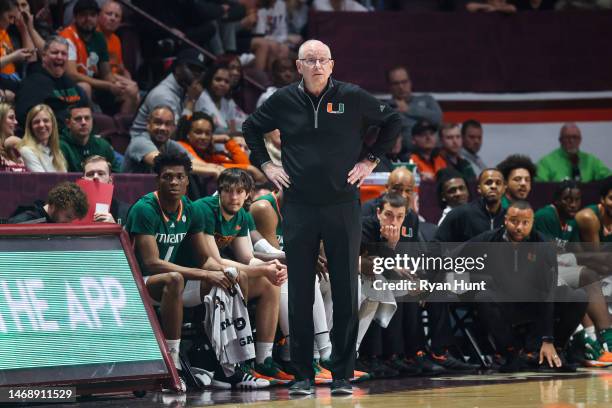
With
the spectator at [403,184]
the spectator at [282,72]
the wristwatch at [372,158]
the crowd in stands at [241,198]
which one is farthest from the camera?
the spectator at [282,72]

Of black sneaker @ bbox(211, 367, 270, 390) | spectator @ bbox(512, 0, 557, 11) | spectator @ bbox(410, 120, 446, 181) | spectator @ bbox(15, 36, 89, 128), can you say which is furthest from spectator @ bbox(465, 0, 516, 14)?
black sneaker @ bbox(211, 367, 270, 390)

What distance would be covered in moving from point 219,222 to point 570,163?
19.4 ft

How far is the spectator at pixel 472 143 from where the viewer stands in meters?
13.1

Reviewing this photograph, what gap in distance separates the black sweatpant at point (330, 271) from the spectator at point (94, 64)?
4.88 metres

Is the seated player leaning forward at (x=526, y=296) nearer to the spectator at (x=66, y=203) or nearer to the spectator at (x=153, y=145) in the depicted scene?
the spectator at (x=153, y=145)

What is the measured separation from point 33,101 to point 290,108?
3.75m

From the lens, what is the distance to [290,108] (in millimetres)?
7172

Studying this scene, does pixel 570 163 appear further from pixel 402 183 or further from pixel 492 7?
pixel 402 183

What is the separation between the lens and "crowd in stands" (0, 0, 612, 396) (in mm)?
8188

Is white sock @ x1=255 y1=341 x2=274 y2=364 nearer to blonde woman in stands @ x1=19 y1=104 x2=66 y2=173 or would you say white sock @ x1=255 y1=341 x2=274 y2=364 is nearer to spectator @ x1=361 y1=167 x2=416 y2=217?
spectator @ x1=361 y1=167 x2=416 y2=217

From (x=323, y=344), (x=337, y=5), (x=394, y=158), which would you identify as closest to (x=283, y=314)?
(x=323, y=344)

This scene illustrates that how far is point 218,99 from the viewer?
39.1 feet

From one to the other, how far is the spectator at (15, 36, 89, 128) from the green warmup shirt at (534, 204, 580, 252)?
159 inches

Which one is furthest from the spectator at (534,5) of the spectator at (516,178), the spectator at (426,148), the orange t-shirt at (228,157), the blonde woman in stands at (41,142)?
the blonde woman in stands at (41,142)
